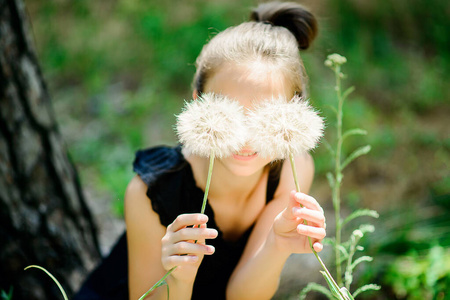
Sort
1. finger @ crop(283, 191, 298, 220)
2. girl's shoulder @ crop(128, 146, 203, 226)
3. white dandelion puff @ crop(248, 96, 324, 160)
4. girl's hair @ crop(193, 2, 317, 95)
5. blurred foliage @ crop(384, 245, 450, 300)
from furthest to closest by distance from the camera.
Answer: blurred foliage @ crop(384, 245, 450, 300) → girl's shoulder @ crop(128, 146, 203, 226) → girl's hair @ crop(193, 2, 317, 95) → finger @ crop(283, 191, 298, 220) → white dandelion puff @ crop(248, 96, 324, 160)

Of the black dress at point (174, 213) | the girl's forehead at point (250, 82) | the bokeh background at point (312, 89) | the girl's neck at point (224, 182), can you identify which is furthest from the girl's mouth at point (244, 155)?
the bokeh background at point (312, 89)

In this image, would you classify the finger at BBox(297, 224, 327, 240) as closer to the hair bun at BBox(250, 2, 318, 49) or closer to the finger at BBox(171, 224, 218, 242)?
the finger at BBox(171, 224, 218, 242)

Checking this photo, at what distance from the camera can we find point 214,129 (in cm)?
91

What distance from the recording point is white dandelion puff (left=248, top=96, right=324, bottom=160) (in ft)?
2.98

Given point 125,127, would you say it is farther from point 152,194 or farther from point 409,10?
point 409,10

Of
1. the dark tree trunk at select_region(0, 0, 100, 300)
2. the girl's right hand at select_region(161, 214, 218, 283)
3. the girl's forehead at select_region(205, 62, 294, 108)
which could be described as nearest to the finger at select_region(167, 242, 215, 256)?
the girl's right hand at select_region(161, 214, 218, 283)

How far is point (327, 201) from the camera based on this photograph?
118 inches

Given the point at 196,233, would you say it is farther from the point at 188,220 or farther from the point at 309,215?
the point at 309,215

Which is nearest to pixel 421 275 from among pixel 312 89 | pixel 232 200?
pixel 232 200

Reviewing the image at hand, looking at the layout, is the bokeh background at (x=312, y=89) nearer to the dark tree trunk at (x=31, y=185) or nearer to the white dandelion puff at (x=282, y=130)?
the dark tree trunk at (x=31, y=185)

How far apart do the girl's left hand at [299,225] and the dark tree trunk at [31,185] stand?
1.18m

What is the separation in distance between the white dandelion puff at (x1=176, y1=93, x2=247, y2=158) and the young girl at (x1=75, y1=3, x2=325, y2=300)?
17 centimetres

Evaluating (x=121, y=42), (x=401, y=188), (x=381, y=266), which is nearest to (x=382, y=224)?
(x=381, y=266)

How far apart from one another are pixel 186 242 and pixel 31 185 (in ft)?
3.58
